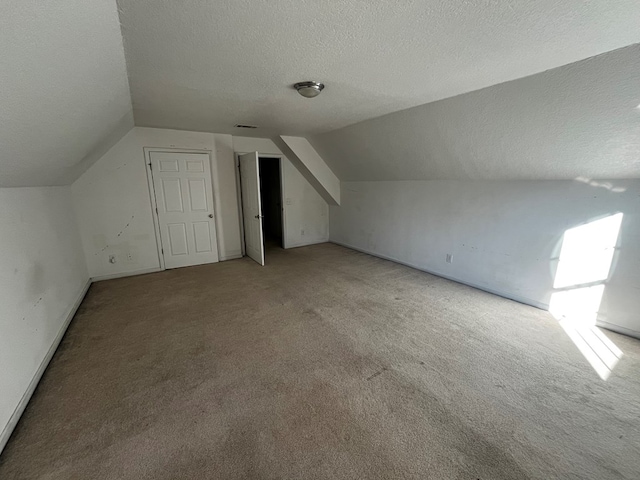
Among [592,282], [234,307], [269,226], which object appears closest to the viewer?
[592,282]

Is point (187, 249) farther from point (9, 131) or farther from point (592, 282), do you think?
point (592, 282)

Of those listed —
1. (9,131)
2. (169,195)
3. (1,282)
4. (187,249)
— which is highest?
(9,131)

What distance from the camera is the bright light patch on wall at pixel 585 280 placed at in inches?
95.0

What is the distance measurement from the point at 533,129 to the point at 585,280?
1.61 metres

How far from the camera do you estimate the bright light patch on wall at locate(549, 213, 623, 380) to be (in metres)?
2.41

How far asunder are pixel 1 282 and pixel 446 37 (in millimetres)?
3196

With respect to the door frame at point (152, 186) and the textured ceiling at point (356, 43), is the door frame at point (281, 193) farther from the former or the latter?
the textured ceiling at point (356, 43)

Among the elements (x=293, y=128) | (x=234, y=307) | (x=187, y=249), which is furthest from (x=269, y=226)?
(x=234, y=307)

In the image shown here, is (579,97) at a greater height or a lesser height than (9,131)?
greater

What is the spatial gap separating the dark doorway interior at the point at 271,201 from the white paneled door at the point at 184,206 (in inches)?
65.2

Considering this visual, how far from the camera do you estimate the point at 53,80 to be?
141 centimetres

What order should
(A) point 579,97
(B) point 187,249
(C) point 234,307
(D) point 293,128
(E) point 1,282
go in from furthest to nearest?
(B) point 187,249, (D) point 293,128, (C) point 234,307, (A) point 579,97, (E) point 1,282

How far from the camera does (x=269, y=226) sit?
7383 mm

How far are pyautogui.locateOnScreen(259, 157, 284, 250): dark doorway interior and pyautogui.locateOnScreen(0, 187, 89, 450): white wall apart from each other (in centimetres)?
362
